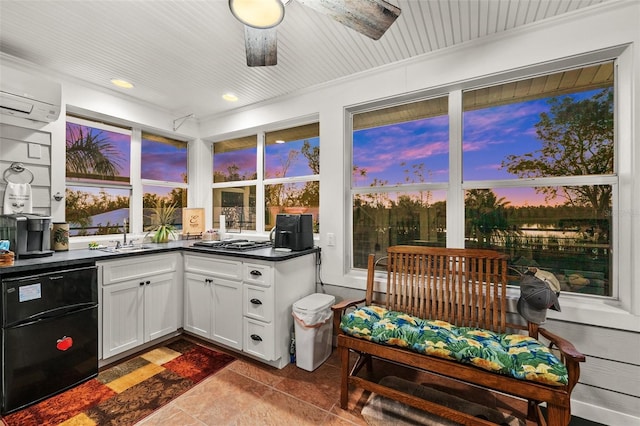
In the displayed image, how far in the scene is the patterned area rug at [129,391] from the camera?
181 centimetres

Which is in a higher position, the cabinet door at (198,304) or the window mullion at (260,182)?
the window mullion at (260,182)

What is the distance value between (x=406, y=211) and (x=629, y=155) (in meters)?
1.44

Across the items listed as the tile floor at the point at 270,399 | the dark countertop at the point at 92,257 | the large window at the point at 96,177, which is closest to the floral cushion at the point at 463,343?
the tile floor at the point at 270,399

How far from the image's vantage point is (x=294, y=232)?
8.76 feet

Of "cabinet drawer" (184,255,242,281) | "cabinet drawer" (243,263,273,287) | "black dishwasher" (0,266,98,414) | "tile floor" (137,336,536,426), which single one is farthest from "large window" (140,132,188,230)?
"tile floor" (137,336,536,426)

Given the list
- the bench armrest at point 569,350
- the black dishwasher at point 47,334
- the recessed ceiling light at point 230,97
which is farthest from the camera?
the recessed ceiling light at point 230,97

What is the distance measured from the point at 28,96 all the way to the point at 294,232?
231cm

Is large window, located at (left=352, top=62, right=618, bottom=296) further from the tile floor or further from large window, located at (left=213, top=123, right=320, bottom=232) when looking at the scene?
the tile floor

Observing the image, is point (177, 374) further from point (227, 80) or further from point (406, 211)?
point (227, 80)

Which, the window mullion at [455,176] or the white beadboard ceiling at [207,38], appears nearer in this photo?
the white beadboard ceiling at [207,38]

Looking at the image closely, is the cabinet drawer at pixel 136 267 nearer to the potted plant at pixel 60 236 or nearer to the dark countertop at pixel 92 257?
the dark countertop at pixel 92 257

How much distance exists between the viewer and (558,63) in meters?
1.97

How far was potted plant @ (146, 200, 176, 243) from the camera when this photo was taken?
3398 mm

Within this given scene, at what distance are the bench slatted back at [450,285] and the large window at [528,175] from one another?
0.93 feet
